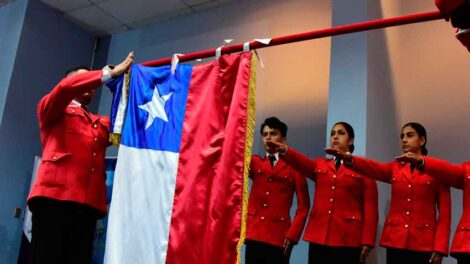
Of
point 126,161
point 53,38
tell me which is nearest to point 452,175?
point 126,161

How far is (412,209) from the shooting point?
2777 millimetres

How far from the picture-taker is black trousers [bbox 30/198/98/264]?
7.25ft

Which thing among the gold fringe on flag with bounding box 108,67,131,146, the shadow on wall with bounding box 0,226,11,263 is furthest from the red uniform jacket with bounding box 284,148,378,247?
the shadow on wall with bounding box 0,226,11,263

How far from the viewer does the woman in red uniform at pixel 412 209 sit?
268cm

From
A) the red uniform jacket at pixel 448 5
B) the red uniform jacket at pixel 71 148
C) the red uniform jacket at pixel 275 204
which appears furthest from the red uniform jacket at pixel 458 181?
the red uniform jacket at pixel 71 148

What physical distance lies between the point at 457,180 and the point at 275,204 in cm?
107

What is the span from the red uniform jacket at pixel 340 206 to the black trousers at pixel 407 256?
13cm

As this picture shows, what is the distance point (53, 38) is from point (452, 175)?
4.08 metres

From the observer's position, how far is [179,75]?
2.33 metres

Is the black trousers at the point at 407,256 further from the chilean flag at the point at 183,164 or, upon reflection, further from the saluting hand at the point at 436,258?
the chilean flag at the point at 183,164

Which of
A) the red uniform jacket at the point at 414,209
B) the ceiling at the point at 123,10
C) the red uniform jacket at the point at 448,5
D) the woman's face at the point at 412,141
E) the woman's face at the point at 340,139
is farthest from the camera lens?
the ceiling at the point at 123,10

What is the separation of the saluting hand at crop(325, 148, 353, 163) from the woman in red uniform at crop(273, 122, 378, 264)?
0.26 metres

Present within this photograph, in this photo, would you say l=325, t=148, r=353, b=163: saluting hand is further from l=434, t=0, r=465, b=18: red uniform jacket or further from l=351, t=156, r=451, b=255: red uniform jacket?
l=434, t=0, r=465, b=18: red uniform jacket

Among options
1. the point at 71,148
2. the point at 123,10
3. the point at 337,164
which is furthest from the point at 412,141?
the point at 123,10
